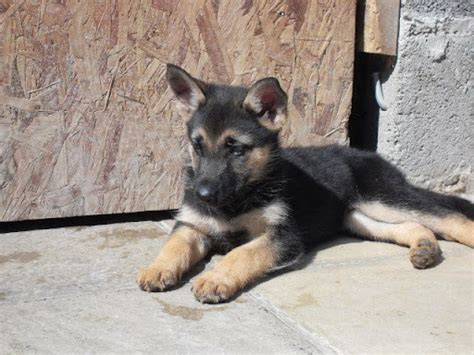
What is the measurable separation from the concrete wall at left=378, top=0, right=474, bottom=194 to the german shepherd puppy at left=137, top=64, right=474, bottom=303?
0.55 metres

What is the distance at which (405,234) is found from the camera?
4.91m

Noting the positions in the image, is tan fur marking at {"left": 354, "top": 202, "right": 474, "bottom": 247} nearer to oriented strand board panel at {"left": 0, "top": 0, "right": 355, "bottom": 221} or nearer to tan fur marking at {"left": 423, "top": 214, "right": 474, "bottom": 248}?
tan fur marking at {"left": 423, "top": 214, "right": 474, "bottom": 248}

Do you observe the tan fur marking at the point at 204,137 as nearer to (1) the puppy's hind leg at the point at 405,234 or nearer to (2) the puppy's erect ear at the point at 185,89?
(2) the puppy's erect ear at the point at 185,89

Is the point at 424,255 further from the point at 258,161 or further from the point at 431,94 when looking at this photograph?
the point at 431,94

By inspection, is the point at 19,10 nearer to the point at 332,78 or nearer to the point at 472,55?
the point at 332,78

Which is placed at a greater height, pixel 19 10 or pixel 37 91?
pixel 19 10

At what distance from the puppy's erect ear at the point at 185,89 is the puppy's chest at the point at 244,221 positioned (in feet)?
2.40

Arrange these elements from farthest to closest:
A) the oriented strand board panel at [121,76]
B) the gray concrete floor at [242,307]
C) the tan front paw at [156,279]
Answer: the oriented strand board panel at [121,76] → the tan front paw at [156,279] → the gray concrete floor at [242,307]

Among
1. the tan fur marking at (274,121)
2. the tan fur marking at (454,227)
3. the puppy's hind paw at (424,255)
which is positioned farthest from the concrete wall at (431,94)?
the tan fur marking at (274,121)

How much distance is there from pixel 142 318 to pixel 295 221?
147 cm

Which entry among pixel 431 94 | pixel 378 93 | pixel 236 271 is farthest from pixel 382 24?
pixel 236 271

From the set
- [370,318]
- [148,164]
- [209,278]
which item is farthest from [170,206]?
[370,318]

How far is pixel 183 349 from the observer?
10.7ft

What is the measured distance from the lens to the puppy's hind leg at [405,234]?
445 centimetres
